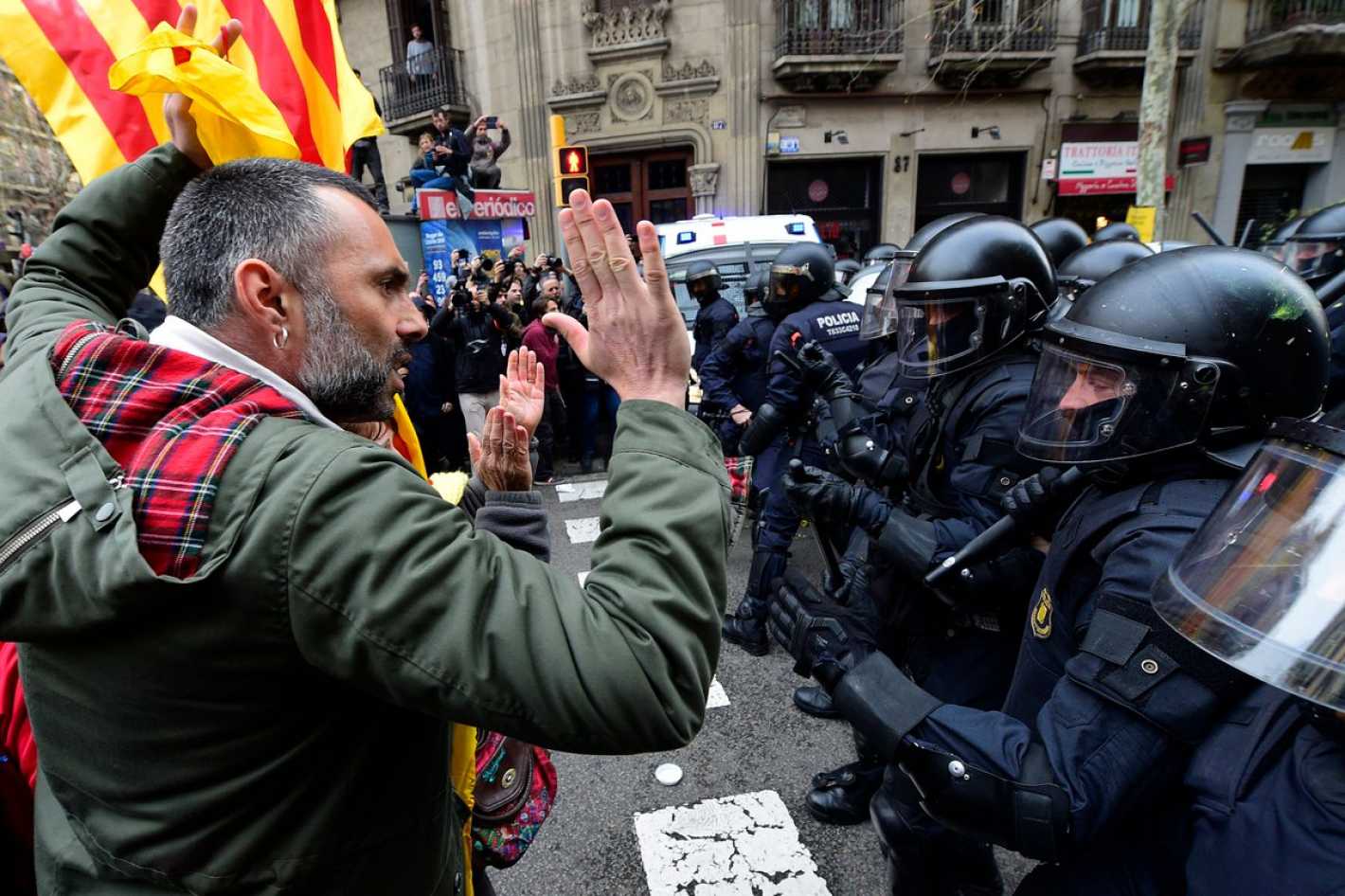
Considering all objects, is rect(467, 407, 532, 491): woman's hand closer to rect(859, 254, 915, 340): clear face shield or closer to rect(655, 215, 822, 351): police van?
rect(859, 254, 915, 340): clear face shield

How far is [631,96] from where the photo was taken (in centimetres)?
1595

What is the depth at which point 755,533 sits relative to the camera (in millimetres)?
4465

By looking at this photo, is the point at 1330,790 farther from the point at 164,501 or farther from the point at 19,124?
the point at 19,124

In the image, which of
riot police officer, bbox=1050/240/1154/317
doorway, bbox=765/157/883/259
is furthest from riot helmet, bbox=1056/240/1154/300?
doorway, bbox=765/157/883/259

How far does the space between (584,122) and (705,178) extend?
320 cm

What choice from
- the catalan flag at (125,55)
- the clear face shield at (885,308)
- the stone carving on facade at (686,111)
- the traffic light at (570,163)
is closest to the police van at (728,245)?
the traffic light at (570,163)

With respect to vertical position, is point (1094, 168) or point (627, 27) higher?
point (627, 27)

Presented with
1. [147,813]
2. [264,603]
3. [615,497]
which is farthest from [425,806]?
[615,497]

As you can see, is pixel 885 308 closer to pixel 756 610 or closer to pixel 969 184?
pixel 756 610

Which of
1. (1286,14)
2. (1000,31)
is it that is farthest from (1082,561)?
(1286,14)

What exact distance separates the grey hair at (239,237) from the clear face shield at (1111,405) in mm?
1622

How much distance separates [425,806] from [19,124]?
1447 cm

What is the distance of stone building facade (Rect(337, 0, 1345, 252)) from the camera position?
49.7ft

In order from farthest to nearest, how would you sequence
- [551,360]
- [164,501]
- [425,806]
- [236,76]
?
[551,360]
[236,76]
[425,806]
[164,501]
